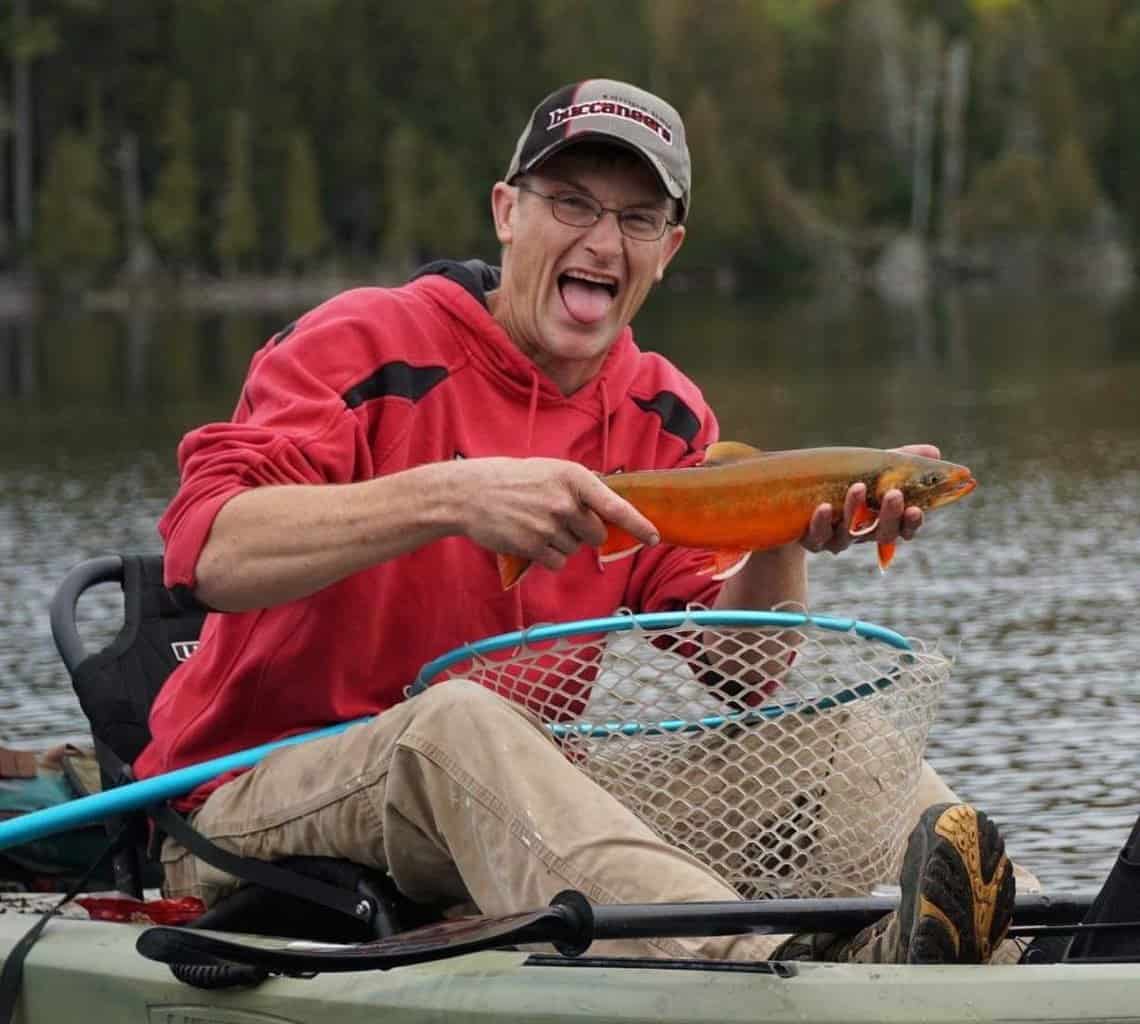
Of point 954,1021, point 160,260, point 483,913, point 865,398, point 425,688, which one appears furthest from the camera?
point 160,260

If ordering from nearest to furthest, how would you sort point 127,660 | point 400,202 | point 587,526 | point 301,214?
point 587,526 < point 127,660 < point 301,214 < point 400,202

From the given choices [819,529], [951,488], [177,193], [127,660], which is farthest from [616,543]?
[177,193]

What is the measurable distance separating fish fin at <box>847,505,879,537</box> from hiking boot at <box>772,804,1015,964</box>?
0.70 metres

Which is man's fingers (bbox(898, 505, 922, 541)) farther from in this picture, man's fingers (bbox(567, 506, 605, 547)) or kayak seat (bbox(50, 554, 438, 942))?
kayak seat (bbox(50, 554, 438, 942))

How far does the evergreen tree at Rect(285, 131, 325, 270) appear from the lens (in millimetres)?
84938

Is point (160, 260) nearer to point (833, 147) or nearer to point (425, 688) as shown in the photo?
point (833, 147)

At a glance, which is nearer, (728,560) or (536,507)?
(536,507)

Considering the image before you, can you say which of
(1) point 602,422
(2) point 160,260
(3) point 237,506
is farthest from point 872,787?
(2) point 160,260

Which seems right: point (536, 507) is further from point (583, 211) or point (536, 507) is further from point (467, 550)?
point (583, 211)

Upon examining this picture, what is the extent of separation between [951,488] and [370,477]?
119 centimetres

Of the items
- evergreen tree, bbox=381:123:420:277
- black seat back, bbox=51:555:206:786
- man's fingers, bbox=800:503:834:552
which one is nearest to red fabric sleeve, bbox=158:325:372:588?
man's fingers, bbox=800:503:834:552

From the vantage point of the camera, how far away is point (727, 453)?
4.63m

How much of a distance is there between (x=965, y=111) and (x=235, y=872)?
107 metres

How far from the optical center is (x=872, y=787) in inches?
192
